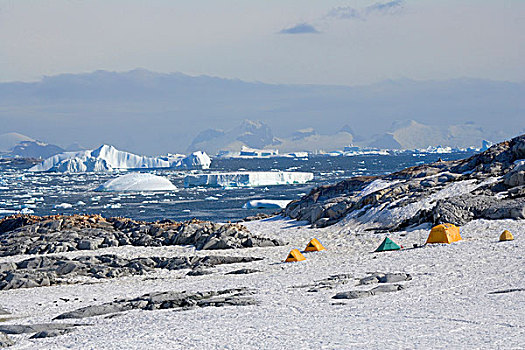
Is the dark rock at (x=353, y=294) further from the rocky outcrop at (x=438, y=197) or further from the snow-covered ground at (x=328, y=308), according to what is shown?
the rocky outcrop at (x=438, y=197)

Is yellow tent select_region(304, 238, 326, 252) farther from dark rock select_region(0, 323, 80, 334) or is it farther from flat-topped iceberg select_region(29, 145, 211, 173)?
flat-topped iceberg select_region(29, 145, 211, 173)

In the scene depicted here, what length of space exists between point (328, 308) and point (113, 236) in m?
15.1

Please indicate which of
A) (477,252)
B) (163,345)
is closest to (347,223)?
(477,252)

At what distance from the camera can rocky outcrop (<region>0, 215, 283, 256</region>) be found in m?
24.0

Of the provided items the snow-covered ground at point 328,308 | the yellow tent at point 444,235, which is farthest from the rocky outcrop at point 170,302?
the yellow tent at point 444,235

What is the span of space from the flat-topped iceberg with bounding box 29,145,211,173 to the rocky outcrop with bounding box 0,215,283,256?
83.4 m

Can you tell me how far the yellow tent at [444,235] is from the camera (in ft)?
65.0

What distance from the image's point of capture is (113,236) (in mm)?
25750

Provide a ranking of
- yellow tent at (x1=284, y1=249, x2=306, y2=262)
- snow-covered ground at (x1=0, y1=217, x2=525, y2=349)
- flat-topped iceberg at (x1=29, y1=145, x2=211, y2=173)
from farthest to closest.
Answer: flat-topped iceberg at (x1=29, y1=145, x2=211, y2=173), yellow tent at (x1=284, y1=249, x2=306, y2=262), snow-covered ground at (x1=0, y1=217, x2=525, y2=349)

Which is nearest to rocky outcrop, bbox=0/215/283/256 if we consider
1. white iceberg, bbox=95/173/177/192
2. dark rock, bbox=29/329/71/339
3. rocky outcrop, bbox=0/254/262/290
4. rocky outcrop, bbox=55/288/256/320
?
rocky outcrop, bbox=0/254/262/290

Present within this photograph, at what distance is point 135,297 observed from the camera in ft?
51.3

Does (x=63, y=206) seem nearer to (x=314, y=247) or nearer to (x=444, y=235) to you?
(x=314, y=247)

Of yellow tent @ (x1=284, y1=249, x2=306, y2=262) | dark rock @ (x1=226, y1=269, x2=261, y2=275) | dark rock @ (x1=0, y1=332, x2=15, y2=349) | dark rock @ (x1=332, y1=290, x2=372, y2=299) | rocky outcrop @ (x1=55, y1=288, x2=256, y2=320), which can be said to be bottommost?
dark rock @ (x1=226, y1=269, x2=261, y2=275)

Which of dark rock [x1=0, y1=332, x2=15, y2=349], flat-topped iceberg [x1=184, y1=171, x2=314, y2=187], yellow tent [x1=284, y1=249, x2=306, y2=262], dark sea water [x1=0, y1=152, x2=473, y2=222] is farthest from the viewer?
flat-topped iceberg [x1=184, y1=171, x2=314, y2=187]
